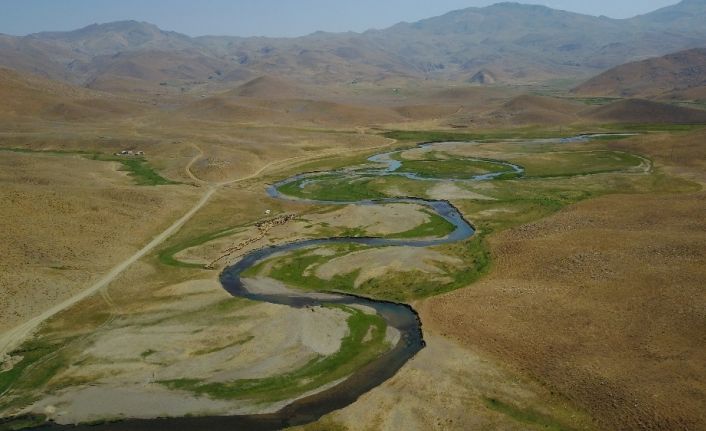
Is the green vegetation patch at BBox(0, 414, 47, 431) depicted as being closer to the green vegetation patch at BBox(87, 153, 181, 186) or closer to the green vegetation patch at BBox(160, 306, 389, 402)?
the green vegetation patch at BBox(160, 306, 389, 402)

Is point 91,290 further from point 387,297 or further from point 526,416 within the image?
point 526,416

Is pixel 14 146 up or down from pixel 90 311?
up

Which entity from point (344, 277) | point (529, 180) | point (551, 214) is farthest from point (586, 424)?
point (529, 180)

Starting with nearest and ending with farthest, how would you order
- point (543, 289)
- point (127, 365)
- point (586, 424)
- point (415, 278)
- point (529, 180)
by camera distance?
point (586, 424), point (127, 365), point (543, 289), point (415, 278), point (529, 180)

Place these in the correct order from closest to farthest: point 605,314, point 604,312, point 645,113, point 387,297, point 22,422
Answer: point 22,422, point 605,314, point 604,312, point 387,297, point 645,113

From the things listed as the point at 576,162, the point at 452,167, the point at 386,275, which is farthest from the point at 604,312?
the point at 576,162

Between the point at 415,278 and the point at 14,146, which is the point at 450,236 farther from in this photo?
the point at 14,146

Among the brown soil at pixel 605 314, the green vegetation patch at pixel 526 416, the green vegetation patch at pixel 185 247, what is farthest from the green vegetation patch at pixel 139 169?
the green vegetation patch at pixel 526 416

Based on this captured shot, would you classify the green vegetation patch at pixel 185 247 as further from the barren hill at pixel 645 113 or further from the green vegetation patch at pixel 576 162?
the barren hill at pixel 645 113

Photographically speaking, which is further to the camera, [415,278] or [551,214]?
[551,214]
